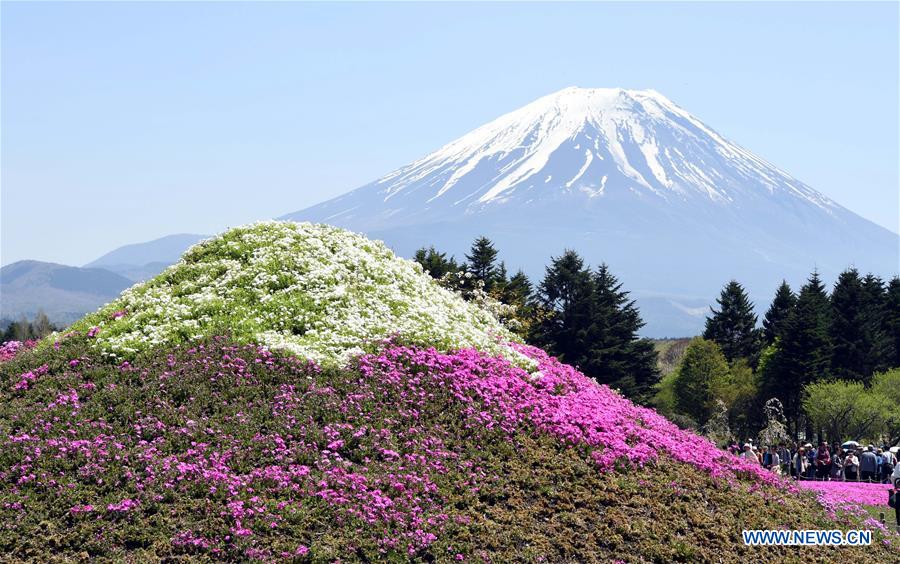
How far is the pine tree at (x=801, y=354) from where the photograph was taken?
50.8 metres

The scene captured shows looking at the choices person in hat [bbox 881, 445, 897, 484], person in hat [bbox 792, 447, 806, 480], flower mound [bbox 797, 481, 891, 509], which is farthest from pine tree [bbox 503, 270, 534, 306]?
flower mound [bbox 797, 481, 891, 509]

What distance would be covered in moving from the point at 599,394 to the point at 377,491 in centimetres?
794

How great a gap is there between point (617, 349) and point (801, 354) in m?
10.7

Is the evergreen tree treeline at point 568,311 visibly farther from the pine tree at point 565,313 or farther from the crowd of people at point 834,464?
the crowd of people at point 834,464

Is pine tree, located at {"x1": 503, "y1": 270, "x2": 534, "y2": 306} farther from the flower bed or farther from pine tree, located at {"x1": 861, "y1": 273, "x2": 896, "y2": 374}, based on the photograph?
the flower bed

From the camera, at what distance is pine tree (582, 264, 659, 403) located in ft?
166

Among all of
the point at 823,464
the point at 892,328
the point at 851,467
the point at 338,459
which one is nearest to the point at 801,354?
the point at 892,328

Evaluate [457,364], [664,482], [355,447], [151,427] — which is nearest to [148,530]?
[151,427]

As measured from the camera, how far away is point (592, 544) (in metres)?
13.9

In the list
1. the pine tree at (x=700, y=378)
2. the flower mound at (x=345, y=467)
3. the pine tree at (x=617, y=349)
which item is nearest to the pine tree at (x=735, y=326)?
the pine tree at (x=700, y=378)

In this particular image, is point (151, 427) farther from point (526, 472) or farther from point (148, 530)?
point (526, 472)

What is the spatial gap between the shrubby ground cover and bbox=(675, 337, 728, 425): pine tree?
39327 mm

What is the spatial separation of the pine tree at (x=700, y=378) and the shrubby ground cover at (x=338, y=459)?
129 feet

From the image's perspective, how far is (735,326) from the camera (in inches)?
2501
